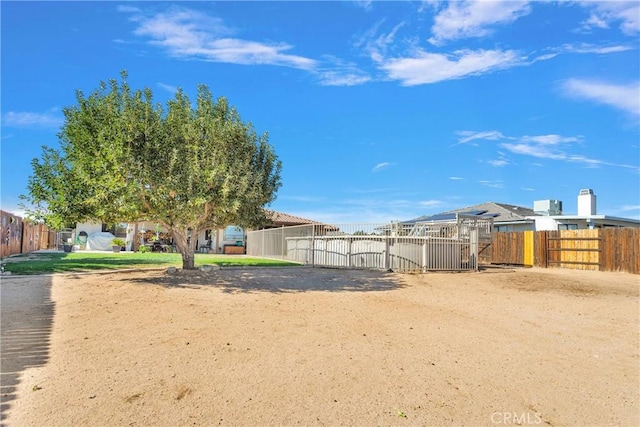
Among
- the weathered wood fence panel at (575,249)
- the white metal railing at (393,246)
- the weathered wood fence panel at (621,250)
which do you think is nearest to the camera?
the white metal railing at (393,246)

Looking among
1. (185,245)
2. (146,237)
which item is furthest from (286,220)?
(185,245)

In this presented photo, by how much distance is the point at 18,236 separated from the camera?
23500 millimetres

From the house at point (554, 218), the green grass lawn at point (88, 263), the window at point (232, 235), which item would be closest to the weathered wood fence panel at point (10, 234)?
the green grass lawn at point (88, 263)

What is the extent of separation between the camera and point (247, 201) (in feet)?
39.2

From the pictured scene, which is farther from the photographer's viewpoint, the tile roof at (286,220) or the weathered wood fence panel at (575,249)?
the tile roof at (286,220)

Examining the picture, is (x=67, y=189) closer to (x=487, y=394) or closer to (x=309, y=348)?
(x=309, y=348)

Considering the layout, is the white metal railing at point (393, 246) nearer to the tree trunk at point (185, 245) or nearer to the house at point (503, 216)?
the tree trunk at point (185, 245)

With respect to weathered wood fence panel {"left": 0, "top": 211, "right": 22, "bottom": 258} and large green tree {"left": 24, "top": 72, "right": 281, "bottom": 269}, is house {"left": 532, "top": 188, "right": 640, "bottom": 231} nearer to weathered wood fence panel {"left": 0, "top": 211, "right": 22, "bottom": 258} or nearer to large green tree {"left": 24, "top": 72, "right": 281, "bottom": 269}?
large green tree {"left": 24, "top": 72, "right": 281, "bottom": 269}

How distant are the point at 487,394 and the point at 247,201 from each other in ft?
29.1

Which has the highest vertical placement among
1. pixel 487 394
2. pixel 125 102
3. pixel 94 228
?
pixel 125 102

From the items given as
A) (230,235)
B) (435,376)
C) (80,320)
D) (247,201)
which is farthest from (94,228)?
(435,376)

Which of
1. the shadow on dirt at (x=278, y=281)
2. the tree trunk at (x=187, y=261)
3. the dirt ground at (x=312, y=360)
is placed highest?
the tree trunk at (x=187, y=261)

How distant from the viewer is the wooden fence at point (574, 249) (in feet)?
57.6

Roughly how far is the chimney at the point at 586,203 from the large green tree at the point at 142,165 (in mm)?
23417
